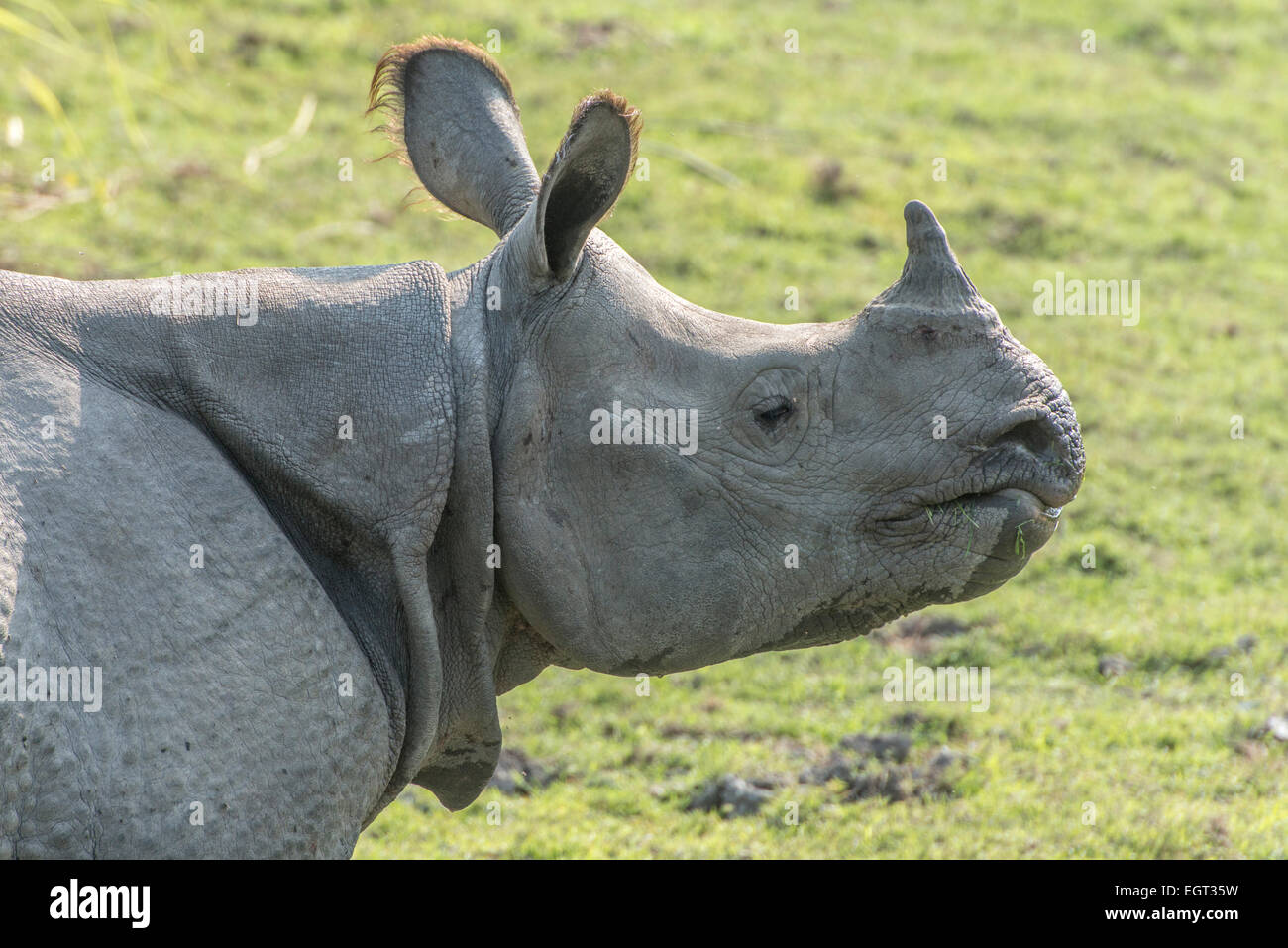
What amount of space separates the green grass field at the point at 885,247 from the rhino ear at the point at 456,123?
9.05 feet

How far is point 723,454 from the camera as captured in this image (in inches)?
140

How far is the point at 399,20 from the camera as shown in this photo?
1413 cm

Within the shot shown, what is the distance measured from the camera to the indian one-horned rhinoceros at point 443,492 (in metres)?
2.92

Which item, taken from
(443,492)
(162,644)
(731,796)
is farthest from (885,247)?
(162,644)

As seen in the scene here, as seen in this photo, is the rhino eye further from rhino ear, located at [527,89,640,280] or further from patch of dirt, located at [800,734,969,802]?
patch of dirt, located at [800,734,969,802]

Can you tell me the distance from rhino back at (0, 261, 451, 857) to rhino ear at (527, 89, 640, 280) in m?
0.57

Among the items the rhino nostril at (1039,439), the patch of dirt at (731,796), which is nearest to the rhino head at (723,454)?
the rhino nostril at (1039,439)

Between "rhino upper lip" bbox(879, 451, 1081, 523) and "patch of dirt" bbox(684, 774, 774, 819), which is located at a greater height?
"rhino upper lip" bbox(879, 451, 1081, 523)

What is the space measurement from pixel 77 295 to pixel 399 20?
11.5 meters

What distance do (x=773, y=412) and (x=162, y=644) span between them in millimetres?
1399

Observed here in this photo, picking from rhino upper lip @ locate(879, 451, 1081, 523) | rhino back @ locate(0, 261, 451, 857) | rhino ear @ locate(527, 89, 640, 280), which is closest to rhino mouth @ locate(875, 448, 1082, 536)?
rhino upper lip @ locate(879, 451, 1081, 523)

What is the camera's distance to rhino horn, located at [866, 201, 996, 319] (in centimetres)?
358

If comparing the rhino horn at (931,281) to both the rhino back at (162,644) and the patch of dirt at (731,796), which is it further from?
the patch of dirt at (731,796)
